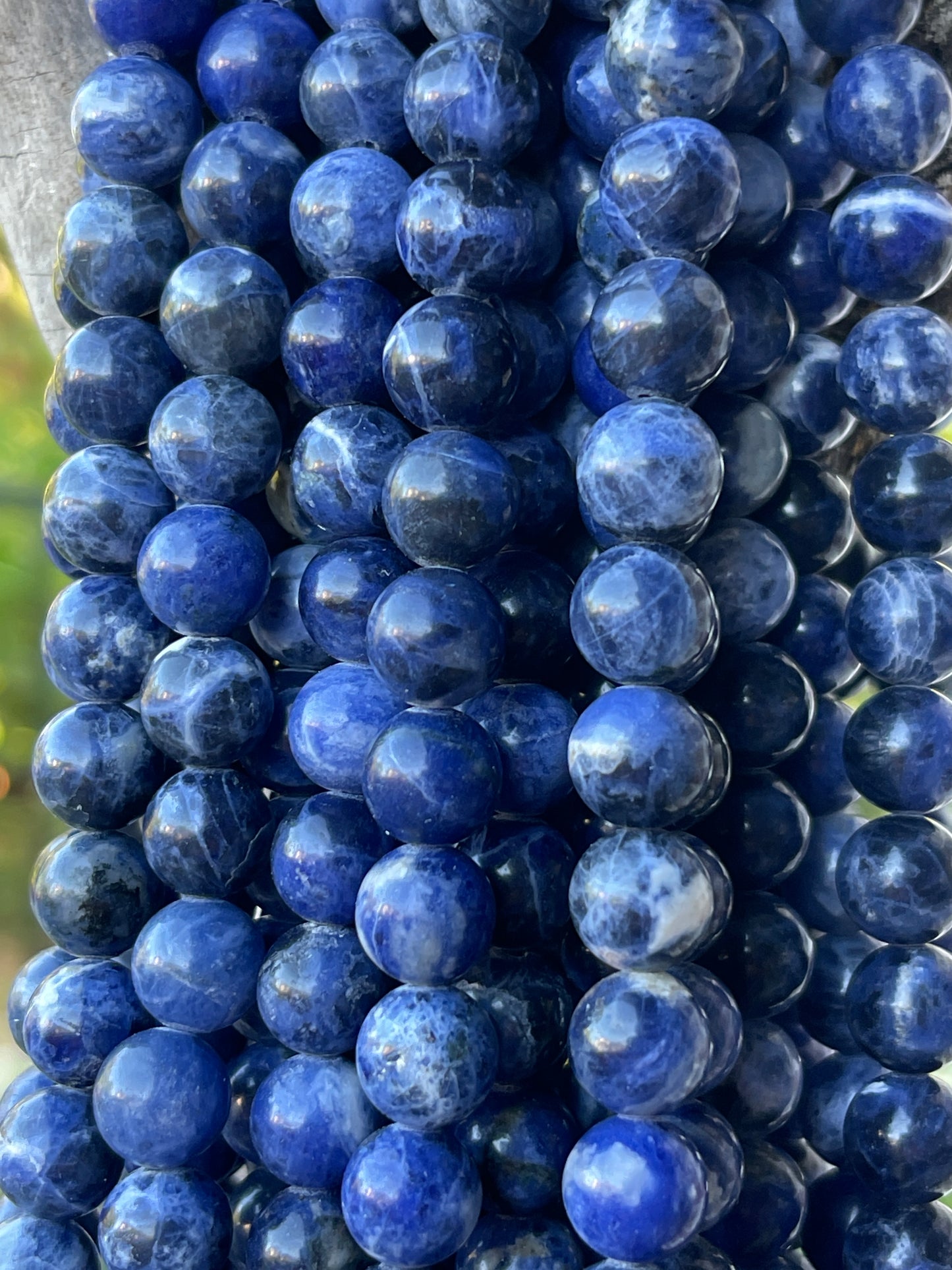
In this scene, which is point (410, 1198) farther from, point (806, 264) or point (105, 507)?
point (806, 264)

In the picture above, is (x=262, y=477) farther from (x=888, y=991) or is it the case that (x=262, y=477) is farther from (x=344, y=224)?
(x=888, y=991)

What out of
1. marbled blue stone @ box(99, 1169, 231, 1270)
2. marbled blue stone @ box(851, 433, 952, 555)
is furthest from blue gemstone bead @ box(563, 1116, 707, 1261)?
marbled blue stone @ box(851, 433, 952, 555)

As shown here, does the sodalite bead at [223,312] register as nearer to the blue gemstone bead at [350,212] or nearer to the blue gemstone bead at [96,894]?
the blue gemstone bead at [350,212]

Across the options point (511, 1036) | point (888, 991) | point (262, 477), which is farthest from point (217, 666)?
point (888, 991)

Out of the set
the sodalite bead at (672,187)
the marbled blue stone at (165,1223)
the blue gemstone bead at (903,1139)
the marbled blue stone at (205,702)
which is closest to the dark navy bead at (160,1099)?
the marbled blue stone at (165,1223)

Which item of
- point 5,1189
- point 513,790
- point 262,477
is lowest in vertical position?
point 5,1189
